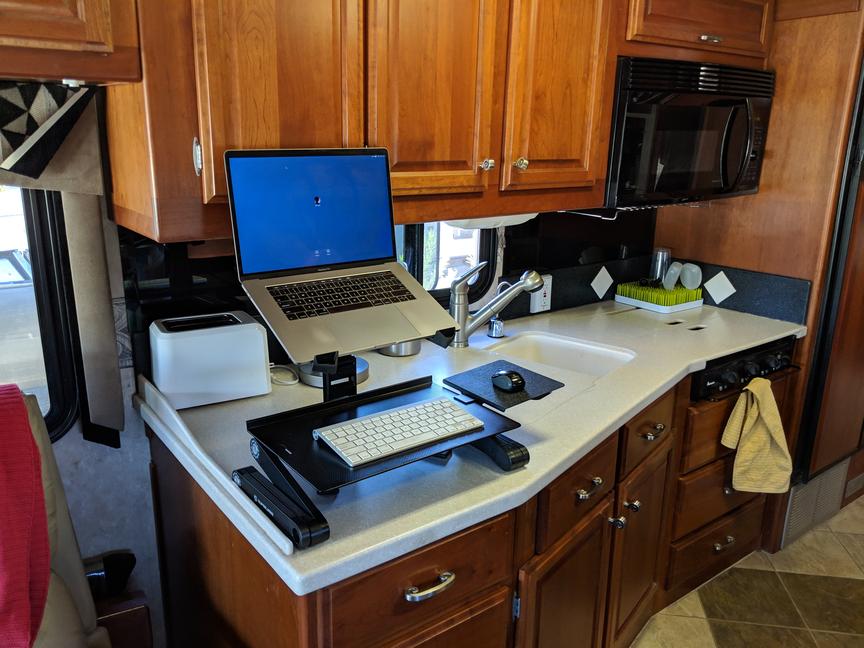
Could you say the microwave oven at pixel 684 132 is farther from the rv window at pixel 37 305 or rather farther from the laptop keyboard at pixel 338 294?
the rv window at pixel 37 305

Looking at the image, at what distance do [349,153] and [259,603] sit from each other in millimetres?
901

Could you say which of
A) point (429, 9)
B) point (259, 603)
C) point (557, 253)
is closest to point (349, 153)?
point (429, 9)

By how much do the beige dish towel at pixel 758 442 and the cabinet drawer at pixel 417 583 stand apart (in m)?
1.27

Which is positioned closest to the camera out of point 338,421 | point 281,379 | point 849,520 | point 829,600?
point 338,421

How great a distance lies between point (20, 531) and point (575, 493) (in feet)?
3.67

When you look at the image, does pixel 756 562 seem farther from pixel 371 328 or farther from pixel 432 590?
pixel 371 328

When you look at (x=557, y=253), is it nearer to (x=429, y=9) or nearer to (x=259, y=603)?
(x=429, y=9)

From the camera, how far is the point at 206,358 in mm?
1638

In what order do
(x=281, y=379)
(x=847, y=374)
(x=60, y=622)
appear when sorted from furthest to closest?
1. (x=847, y=374)
2. (x=281, y=379)
3. (x=60, y=622)

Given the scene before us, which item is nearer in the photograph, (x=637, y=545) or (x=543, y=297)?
(x=637, y=545)

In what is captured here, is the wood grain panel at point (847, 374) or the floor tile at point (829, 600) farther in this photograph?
the wood grain panel at point (847, 374)

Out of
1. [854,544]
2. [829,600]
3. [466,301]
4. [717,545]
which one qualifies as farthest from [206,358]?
[854,544]

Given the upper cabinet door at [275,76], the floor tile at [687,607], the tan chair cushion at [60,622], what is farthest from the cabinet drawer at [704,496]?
the tan chair cushion at [60,622]

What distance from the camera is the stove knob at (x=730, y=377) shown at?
229 centimetres
